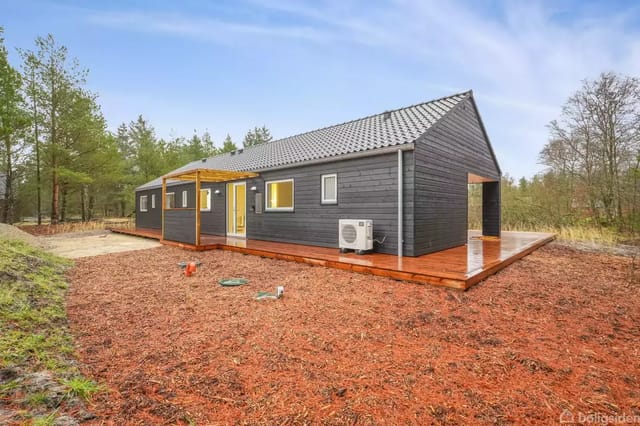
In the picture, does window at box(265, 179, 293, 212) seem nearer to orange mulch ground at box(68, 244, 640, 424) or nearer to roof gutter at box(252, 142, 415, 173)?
roof gutter at box(252, 142, 415, 173)

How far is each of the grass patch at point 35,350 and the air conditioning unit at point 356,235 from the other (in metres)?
4.75

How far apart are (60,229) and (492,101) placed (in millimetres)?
23235

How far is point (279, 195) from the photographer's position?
870 centimetres

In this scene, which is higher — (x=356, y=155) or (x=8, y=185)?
(x=8, y=185)

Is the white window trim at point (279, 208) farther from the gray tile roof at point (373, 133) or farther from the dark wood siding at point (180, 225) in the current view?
the dark wood siding at point (180, 225)

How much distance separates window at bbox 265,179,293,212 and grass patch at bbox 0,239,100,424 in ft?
17.4

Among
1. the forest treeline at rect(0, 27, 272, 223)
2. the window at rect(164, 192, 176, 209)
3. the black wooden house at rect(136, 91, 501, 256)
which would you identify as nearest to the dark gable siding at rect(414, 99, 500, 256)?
the black wooden house at rect(136, 91, 501, 256)

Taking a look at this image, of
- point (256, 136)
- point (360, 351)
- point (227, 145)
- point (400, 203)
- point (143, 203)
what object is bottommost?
point (360, 351)

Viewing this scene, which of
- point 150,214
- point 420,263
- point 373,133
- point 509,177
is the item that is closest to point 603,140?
point 509,177

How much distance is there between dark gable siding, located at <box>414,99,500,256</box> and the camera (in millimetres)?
6156

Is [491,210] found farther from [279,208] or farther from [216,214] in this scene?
[216,214]

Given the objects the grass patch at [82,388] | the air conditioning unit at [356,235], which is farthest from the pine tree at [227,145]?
the grass patch at [82,388]

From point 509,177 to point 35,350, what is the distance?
69.7 feet

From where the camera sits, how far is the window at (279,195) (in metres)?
8.35
